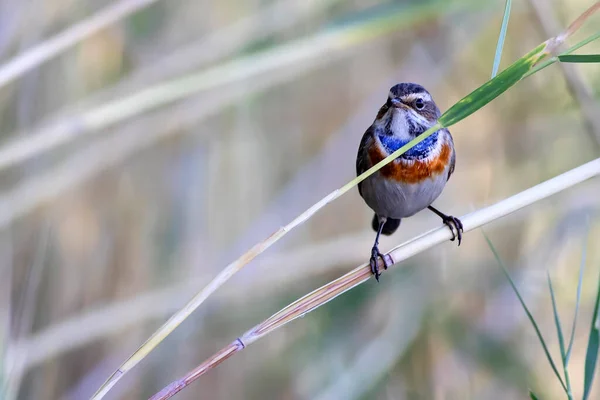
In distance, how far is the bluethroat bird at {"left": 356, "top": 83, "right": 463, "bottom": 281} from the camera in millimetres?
1892

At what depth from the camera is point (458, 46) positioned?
105 inches

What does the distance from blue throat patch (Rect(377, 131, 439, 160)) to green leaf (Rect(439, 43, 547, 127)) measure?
76cm

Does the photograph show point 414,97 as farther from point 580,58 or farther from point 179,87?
point 580,58

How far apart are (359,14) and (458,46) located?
2.82 feet

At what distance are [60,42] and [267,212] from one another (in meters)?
1.13

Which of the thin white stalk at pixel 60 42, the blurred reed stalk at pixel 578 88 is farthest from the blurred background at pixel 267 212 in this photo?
the thin white stalk at pixel 60 42

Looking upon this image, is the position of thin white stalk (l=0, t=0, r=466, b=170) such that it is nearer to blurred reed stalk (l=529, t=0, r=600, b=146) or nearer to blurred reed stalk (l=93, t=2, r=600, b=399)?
blurred reed stalk (l=529, t=0, r=600, b=146)

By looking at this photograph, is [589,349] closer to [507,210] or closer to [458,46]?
[507,210]

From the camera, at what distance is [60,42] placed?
71.2 inches

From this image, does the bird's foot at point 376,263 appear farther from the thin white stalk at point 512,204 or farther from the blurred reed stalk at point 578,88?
the blurred reed stalk at point 578,88

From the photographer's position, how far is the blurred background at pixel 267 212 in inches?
94.6

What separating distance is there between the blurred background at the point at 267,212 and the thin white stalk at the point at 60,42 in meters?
0.42

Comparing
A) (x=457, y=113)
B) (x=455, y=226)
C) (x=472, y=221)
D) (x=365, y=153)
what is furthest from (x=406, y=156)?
(x=457, y=113)

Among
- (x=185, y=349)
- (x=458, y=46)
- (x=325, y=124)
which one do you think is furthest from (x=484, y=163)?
(x=185, y=349)
